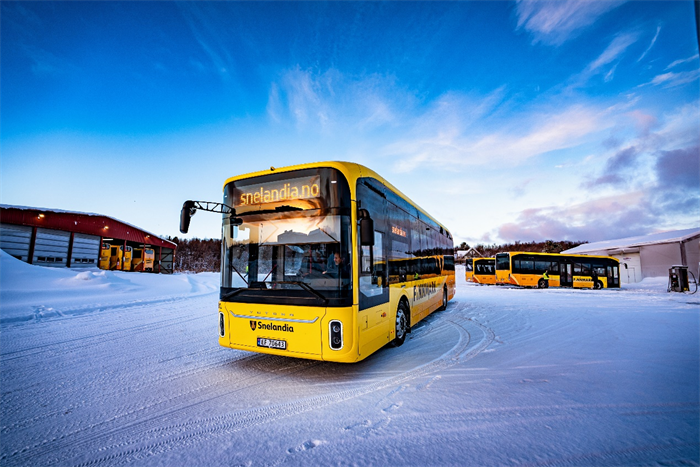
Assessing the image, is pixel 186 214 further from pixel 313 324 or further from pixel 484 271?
pixel 484 271

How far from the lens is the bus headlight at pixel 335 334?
14.7 ft

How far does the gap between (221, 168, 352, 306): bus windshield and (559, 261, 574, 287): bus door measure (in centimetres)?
2751

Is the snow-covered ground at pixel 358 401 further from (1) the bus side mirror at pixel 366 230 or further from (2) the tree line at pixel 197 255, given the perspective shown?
(2) the tree line at pixel 197 255

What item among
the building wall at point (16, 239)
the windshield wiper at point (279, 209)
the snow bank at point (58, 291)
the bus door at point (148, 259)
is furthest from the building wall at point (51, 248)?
the windshield wiper at point (279, 209)

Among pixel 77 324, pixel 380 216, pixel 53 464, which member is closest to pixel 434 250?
pixel 380 216

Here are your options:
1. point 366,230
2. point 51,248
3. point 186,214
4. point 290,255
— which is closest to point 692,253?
point 366,230

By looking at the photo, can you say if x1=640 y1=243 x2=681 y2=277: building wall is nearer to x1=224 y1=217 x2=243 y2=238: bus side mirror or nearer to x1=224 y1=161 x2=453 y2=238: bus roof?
x1=224 y1=161 x2=453 y2=238: bus roof

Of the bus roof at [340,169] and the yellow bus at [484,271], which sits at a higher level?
the bus roof at [340,169]

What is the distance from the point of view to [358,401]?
12.7ft

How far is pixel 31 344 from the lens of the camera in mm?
6363

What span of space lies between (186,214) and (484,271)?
31189mm

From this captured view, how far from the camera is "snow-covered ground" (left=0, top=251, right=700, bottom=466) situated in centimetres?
278

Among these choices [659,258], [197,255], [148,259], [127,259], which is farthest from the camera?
[197,255]

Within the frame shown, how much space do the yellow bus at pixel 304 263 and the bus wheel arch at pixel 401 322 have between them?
700 mm
